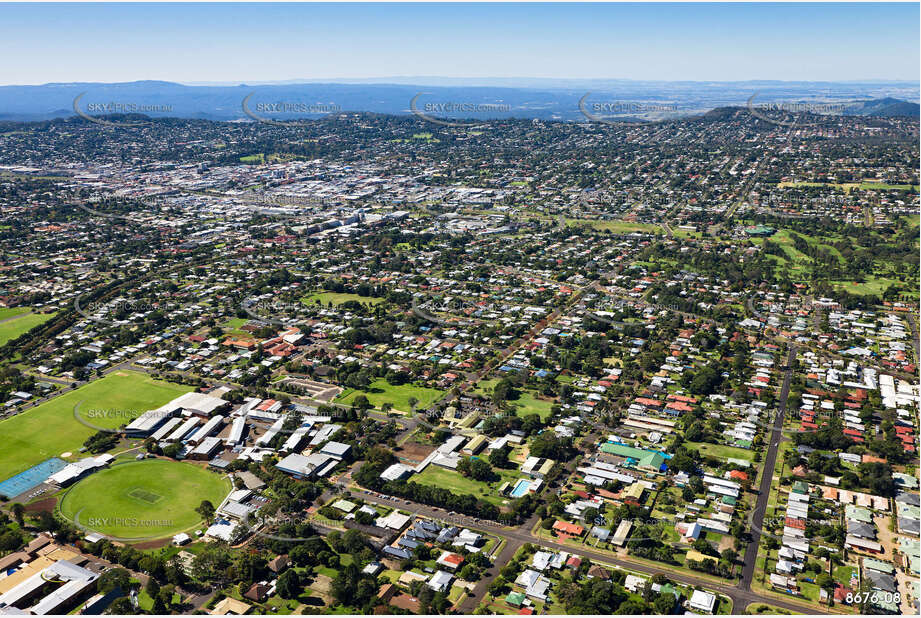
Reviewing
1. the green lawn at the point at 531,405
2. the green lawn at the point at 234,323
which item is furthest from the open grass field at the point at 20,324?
the green lawn at the point at 531,405

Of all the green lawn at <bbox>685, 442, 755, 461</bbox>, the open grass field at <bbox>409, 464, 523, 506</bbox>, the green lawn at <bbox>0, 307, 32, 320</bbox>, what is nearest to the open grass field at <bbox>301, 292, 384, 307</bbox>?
the green lawn at <bbox>0, 307, 32, 320</bbox>

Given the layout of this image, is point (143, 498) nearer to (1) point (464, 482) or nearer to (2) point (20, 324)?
(1) point (464, 482)

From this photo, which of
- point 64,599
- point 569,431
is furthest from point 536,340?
point 64,599

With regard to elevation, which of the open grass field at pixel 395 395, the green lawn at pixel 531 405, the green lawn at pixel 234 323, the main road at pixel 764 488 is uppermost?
the green lawn at pixel 234 323

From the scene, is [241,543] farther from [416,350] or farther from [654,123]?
[654,123]

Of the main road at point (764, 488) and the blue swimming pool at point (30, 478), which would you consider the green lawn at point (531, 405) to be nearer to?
the main road at point (764, 488)

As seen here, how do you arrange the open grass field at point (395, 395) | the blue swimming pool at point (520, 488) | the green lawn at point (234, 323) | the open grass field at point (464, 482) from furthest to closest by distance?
the green lawn at point (234, 323) → the open grass field at point (395, 395) → the open grass field at point (464, 482) → the blue swimming pool at point (520, 488)

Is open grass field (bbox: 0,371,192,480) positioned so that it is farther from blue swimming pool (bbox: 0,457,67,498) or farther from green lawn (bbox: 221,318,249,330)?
green lawn (bbox: 221,318,249,330)
